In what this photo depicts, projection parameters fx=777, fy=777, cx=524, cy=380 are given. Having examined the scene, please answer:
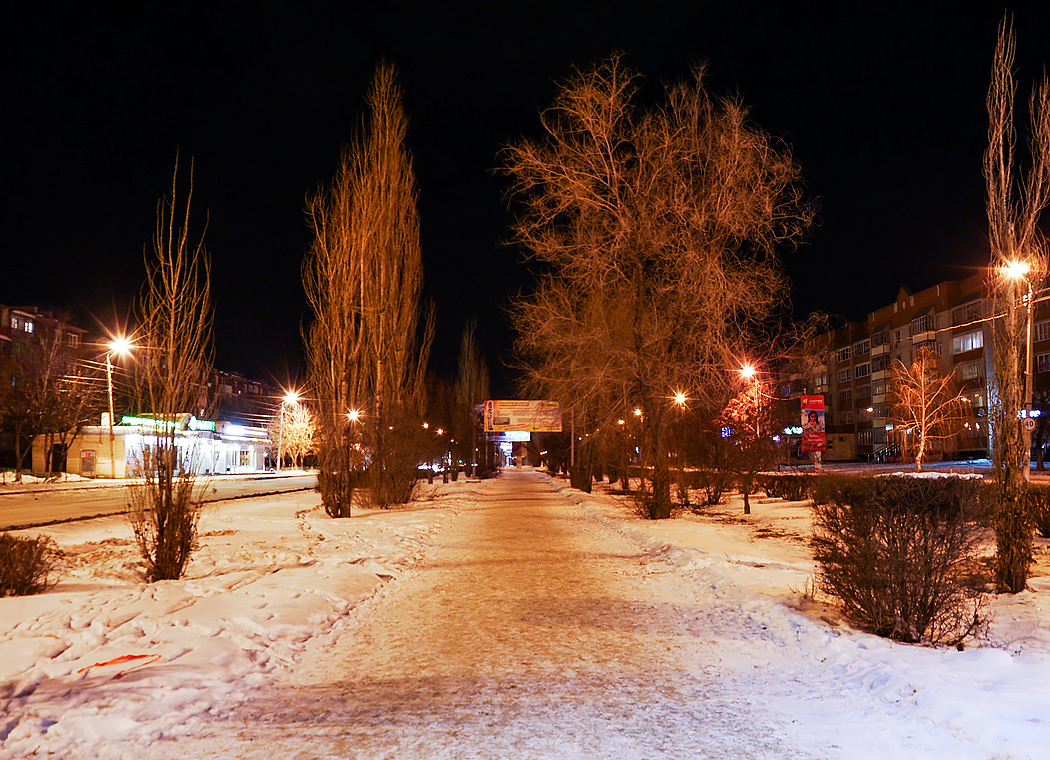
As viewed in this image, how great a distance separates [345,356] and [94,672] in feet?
50.8

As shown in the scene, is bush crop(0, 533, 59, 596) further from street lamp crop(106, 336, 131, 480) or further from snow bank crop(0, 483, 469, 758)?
street lamp crop(106, 336, 131, 480)

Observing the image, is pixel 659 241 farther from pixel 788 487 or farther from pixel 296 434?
pixel 296 434

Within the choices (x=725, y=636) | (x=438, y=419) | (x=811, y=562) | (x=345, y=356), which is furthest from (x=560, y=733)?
(x=438, y=419)

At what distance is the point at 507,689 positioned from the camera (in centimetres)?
522

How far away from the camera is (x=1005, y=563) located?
8477 millimetres

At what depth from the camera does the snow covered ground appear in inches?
169

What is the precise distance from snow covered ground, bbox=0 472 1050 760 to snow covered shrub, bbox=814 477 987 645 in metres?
0.29

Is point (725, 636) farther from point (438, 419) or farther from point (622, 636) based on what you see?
point (438, 419)

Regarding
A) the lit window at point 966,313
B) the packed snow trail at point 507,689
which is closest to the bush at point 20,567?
the packed snow trail at point 507,689

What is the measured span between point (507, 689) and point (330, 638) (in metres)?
2.39

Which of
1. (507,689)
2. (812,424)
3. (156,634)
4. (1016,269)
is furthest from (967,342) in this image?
(156,634)

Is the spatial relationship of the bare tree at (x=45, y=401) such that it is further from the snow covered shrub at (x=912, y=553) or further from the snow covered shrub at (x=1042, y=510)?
the snow covered shrub at (x=912, y=553)

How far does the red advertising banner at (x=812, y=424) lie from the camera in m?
28.2

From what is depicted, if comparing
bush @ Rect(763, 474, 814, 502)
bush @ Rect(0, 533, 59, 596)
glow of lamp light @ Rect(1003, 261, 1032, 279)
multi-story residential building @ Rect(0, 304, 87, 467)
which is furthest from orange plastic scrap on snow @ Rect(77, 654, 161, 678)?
multi-story residential building @ Rect(0, 304, 87, 467)
